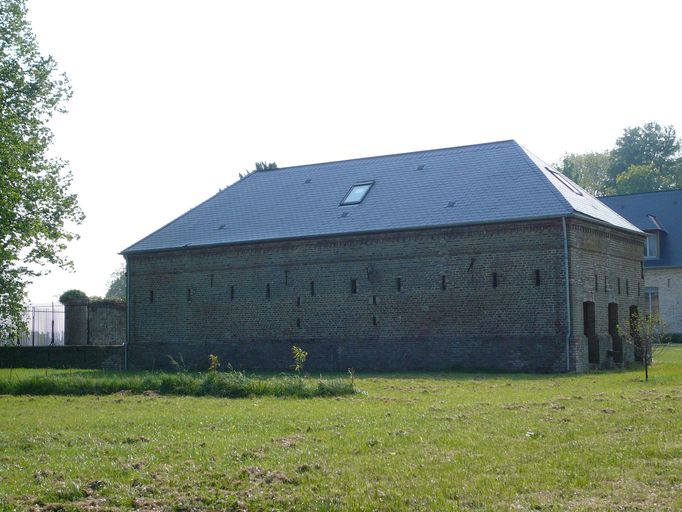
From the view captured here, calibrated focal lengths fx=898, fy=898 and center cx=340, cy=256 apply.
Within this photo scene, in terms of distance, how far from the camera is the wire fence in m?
42.2

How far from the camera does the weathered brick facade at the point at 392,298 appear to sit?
28.6 metres

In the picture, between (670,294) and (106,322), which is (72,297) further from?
(670,294)

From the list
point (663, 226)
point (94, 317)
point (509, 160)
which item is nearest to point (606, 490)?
point (509, 160)

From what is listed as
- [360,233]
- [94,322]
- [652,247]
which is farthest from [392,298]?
[652,247]

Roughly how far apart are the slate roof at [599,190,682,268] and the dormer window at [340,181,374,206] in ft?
71.1

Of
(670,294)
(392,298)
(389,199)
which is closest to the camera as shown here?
(392,298)

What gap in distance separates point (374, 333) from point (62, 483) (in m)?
21.8

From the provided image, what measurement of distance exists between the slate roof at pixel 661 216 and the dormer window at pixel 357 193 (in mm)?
21661

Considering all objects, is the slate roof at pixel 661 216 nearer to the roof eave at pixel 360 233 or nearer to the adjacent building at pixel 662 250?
the adjacent building at pixel 662 250

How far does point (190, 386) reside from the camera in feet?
68.7

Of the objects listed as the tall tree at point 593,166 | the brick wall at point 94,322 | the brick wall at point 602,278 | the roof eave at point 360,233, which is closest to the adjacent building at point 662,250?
the brick wall at point 602,278

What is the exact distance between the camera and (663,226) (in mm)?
50969

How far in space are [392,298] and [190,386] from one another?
11533mm

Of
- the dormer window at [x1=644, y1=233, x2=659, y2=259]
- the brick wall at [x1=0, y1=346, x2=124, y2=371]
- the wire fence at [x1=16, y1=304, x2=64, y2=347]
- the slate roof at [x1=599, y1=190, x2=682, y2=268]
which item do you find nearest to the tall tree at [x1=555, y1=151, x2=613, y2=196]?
the slate roof at [x1=599, y1=190, x2=682, y2=268]
